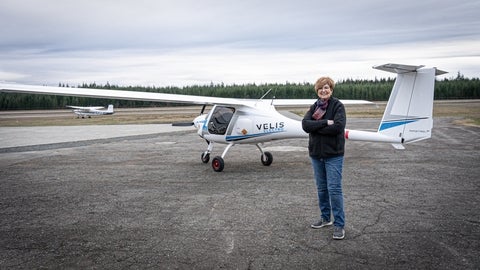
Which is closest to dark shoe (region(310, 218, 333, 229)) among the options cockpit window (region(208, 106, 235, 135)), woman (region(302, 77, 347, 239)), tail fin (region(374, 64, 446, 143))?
woman (region(302, 77, 347, 239))

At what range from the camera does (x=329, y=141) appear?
218 inches

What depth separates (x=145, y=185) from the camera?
9398 millimetres

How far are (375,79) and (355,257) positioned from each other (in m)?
133

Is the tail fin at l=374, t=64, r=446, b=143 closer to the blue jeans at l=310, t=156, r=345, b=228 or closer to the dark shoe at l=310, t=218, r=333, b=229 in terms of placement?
the blue jeans at l=310, t=156, r=345, b=228

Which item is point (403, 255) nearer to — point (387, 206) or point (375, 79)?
point (387, 206)

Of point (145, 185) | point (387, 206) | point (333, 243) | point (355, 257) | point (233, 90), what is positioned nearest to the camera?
point (355, 257)


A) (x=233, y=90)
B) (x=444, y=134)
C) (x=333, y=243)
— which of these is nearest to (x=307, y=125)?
(x=333, y=243)

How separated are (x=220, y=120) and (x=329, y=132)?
6301 mm

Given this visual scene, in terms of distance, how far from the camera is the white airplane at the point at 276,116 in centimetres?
827

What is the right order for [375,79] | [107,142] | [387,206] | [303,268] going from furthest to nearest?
1. [375,79]
2. [107,142]
3. [387,206]
4. [303,268]

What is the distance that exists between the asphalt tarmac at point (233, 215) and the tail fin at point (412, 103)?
1.23m

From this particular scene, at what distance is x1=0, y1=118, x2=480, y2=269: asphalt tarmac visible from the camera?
4906mm

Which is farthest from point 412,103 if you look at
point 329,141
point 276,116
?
point 329,141

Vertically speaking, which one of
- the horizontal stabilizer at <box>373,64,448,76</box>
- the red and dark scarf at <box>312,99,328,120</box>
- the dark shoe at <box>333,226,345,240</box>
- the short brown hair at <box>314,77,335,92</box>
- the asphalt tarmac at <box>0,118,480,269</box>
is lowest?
the asphalt tarmac at <box>0,118,480,269</box>
